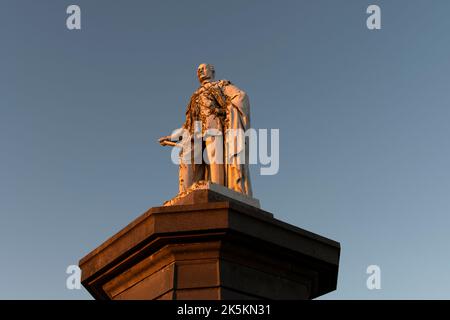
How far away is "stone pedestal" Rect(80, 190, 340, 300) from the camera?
1069 cm

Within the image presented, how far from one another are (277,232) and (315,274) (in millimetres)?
1164

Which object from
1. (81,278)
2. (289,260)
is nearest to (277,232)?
(289,260)

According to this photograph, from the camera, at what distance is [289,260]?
11.4 m

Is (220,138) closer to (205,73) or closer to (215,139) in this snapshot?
(215,139)

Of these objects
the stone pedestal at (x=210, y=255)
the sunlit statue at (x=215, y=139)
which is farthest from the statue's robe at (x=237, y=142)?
the stone pedestal at (x=210, y=255)

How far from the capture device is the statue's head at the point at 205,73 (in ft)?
45.4

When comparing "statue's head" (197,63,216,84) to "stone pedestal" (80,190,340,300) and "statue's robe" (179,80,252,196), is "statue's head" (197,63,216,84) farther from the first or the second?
"stone pedestal" (80,190,340,300)

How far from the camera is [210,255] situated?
10.8m

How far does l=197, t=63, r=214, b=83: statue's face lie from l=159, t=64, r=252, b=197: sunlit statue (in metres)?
0.22

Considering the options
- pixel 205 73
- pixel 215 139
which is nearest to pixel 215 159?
pixel 215 139

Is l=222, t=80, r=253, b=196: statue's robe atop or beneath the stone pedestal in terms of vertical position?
atop

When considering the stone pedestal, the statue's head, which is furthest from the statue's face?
the stone pedestal
